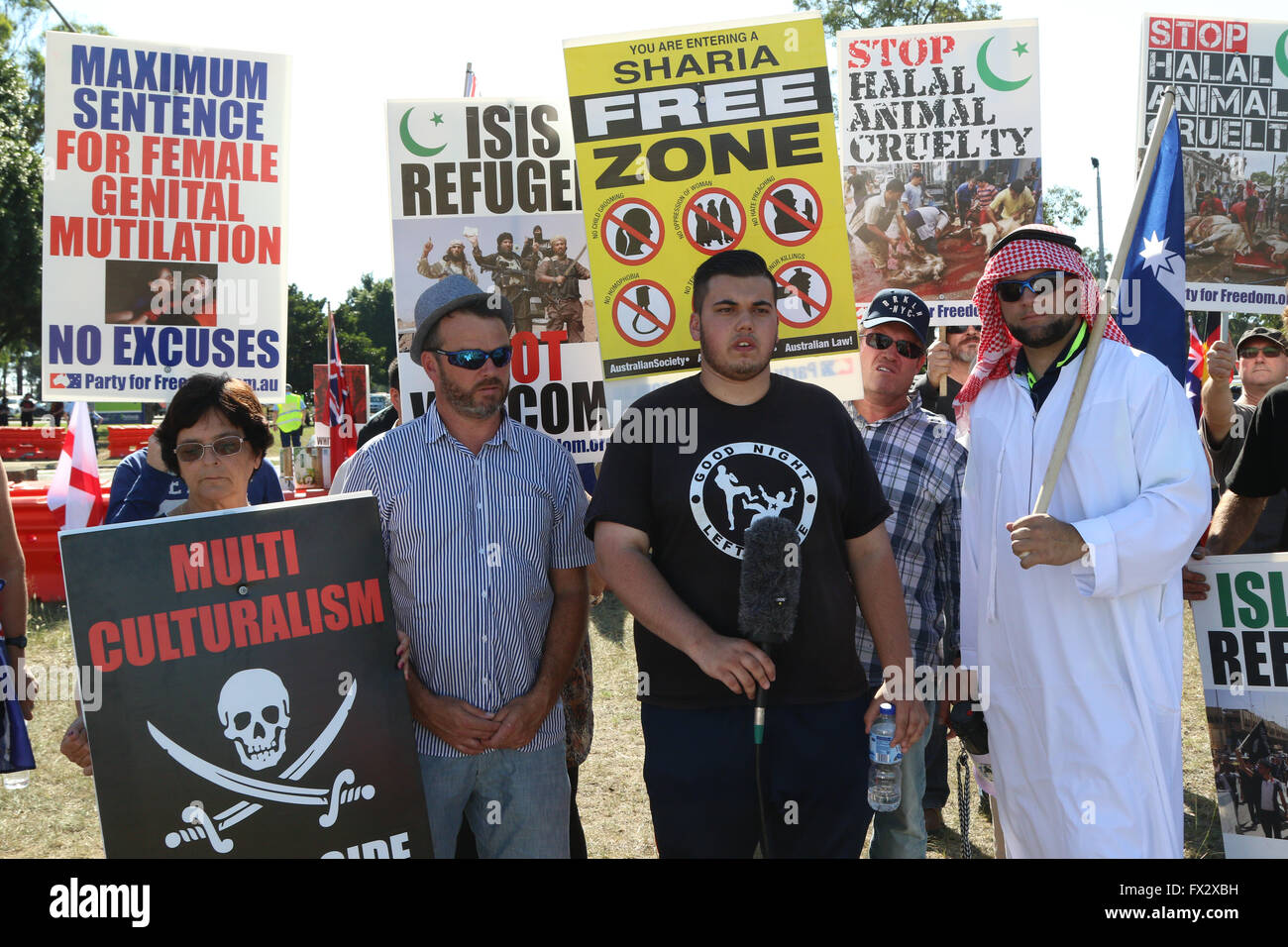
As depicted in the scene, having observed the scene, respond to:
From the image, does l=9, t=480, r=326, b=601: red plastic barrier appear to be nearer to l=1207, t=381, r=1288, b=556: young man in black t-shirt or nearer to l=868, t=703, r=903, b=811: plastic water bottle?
l=868, t=703, r=903, b=811: plastic water bottle

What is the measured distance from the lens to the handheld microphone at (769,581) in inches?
107

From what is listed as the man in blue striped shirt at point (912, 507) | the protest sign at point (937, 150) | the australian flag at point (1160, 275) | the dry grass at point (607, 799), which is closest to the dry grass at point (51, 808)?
the dry grass at point (607, 799)

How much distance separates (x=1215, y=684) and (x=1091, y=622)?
0.73 m

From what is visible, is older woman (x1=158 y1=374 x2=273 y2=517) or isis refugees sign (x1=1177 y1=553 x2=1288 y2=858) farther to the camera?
isis refugees sign (x1=1177 y1=553 x2=1288 y2=858)

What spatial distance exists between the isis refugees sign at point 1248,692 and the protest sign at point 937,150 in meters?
2.12

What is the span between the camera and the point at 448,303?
319cm

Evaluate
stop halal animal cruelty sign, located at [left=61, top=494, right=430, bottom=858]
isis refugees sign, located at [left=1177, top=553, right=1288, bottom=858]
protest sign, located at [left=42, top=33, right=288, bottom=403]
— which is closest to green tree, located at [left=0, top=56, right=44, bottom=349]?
protest sign, located at [left=42, top=33, right=288, bottom=403]

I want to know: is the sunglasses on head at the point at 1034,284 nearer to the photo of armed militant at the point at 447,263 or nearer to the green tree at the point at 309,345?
the photo of armed militant at the point at 447,263

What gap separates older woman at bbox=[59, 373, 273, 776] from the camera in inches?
120

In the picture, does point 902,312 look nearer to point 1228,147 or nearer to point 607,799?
point 1228,147

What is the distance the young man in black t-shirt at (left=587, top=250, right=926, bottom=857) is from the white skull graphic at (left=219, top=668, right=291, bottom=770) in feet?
3.08

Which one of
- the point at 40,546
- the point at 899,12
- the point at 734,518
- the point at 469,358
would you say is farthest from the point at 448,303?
the point at 899,12

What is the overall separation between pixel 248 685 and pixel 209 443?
0.74 metres

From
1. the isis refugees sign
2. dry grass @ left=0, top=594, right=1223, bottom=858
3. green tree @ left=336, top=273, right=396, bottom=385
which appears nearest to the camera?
the isis refugees sign
